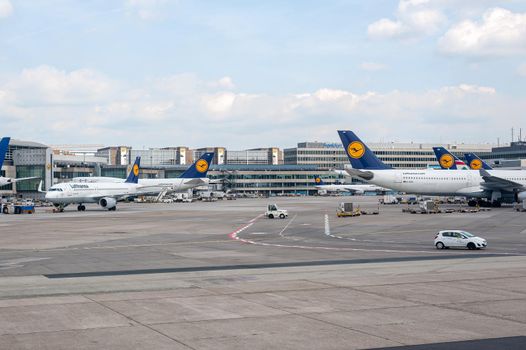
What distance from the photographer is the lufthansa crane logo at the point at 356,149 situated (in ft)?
348

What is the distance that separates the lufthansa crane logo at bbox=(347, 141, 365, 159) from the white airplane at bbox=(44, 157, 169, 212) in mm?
38543

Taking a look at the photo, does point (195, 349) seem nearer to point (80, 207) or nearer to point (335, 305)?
point (335, 305)

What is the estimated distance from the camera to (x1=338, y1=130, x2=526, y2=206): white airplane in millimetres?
104625

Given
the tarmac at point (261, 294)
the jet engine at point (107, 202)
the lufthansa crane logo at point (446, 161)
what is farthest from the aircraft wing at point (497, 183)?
the jet engine at point (107, 202)

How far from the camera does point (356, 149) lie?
10612cm

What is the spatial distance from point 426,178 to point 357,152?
11941mm

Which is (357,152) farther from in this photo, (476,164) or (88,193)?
(476,164)

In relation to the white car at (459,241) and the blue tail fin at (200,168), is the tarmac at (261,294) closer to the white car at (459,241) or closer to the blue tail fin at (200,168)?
the white car at (459,241)

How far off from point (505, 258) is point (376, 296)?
16.5 meters

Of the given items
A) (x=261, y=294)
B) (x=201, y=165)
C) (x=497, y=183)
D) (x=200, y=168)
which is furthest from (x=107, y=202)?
(x=261, y=294)

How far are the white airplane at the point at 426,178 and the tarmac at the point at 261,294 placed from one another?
53167mm

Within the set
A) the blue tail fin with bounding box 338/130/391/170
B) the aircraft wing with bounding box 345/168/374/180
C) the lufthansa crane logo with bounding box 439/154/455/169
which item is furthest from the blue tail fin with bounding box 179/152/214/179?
the lufthansa crane logo with bounding box 439/154/455/169

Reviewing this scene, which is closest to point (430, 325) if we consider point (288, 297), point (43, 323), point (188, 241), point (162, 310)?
point (288, 297)

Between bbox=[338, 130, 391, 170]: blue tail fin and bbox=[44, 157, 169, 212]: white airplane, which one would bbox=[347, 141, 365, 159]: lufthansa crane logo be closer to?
bbox=[338, 130, 391, 170]: blue tail fin
